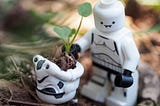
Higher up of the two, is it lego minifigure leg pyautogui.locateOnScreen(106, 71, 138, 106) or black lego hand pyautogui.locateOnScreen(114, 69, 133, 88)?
black lego hand pyautogui.locateOnScreen(114, 69, 133, 88)

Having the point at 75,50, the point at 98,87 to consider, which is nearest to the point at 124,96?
the point at 98,87

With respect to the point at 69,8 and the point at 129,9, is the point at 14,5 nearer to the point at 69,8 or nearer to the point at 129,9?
the point at 69,8

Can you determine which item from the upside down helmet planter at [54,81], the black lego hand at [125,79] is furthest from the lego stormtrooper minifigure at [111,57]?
the upside down helmet planter at [54,81]

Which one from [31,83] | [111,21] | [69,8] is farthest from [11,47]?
[69,8]

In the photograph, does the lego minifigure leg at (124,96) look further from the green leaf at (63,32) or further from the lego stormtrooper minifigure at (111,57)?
the green leaf at (63,32)

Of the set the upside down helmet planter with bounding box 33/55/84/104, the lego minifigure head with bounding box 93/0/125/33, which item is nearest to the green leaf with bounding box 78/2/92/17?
the lego minifigure head with bounding box 93/0/125/33

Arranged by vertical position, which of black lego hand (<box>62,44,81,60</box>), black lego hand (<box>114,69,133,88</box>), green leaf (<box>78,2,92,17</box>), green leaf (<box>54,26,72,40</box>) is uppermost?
green leaf (<box>78,2,92,17</box>)

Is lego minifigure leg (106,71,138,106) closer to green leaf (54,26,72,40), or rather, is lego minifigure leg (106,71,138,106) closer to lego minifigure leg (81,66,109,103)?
lego minifigure leg (81,66,109,103)
